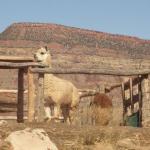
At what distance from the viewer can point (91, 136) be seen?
10.6 m

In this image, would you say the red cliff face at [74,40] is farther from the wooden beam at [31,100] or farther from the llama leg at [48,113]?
the wooden beam at [31,100]

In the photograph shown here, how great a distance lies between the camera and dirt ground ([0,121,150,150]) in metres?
10.3

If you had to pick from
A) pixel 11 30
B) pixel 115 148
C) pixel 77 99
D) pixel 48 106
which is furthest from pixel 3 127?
pixel 11 30

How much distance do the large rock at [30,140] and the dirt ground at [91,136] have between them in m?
0.25

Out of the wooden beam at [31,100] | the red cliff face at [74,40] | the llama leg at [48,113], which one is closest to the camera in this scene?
the wooden beam at [31,100]

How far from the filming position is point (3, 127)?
10.6m

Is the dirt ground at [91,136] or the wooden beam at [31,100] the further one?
the wooden beam at [31,100]

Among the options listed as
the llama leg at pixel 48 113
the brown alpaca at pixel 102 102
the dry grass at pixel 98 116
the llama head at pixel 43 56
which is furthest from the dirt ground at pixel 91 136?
the llama head at pixel 43 56

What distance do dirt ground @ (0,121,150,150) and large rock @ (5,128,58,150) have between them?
0.82 feet

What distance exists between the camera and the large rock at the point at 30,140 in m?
9.53

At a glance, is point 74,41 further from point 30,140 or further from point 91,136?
point 30,140

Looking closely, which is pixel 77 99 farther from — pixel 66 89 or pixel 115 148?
pixel 115 148

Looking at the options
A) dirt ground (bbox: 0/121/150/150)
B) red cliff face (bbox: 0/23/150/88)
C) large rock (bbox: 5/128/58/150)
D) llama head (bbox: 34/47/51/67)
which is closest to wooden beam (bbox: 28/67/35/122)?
dirt ground (bbox: 0/121/150/150)

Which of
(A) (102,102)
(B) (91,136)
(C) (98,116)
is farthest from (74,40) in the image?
(B) (91,136)
